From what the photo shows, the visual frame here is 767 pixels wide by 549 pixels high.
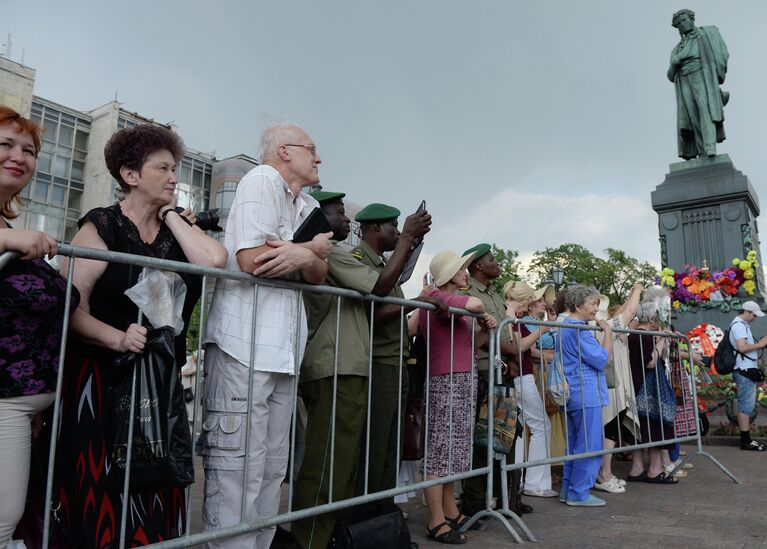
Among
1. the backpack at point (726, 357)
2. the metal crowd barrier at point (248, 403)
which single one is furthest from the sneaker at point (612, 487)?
the backpack at point (726, 357)

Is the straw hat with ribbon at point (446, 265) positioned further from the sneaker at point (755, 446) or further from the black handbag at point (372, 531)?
the sneaker at point (755, 446)

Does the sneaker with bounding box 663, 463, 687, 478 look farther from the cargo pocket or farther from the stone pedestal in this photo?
the stone pedestal

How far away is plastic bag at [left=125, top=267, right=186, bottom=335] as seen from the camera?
2.31 m

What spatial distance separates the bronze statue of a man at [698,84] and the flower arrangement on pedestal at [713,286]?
11.6 feet

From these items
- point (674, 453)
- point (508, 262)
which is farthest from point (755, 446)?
point (508, 262)

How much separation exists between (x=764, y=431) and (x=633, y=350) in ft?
12.5

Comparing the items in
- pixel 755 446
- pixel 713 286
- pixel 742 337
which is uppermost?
pixel 713 286

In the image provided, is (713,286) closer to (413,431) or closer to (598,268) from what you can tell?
(413,431)

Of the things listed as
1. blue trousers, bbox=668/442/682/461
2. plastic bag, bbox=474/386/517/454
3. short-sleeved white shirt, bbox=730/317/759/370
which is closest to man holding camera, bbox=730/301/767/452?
short-sleeved white shirt, bbox=730/317/759/370

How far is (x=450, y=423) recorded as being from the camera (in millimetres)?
3891

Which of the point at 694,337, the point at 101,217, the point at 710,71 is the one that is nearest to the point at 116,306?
the point at 101,217

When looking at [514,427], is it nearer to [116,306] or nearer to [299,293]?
[299,293]

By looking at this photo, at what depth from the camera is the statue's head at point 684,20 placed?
14438 mm

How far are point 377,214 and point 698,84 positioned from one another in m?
13.6
